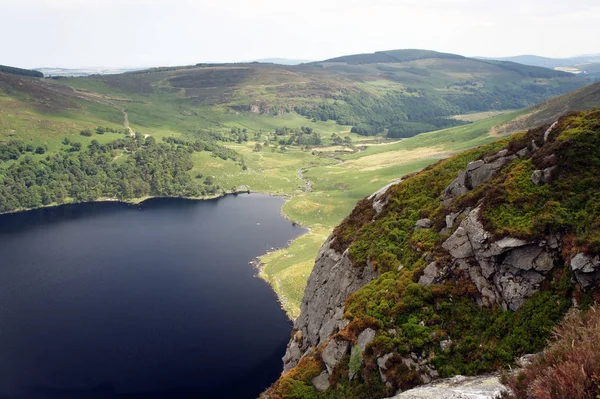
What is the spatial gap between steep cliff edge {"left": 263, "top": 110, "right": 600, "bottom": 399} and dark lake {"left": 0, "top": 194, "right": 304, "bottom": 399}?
46.3 m

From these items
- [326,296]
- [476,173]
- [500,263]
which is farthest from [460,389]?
[326,296]

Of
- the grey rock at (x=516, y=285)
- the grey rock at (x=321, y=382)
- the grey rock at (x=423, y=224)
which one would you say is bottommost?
the grey rock at (x=321, y=382)

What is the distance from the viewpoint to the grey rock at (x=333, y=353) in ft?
127

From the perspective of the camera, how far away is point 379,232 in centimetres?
5134

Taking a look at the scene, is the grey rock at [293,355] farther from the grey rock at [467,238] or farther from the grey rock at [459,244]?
the grey rock at [467,238]

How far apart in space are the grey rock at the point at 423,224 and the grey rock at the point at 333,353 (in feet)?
53.6

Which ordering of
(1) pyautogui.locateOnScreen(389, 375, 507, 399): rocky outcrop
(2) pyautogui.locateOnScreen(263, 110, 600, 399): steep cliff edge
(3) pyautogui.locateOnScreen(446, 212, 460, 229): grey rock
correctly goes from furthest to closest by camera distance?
(3) pyautogui.locateOnScreen(446, 212, 460, 229): grey rock → (2) pyautogui.locateOnScreen(263, 110, 600, 399): steep cliff edge → (1) pyautogui.locateOnScreen(389, 375, 507, 399): rocky outcrop

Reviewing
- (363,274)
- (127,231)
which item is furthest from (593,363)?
(127,231)

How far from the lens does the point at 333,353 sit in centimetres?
3931

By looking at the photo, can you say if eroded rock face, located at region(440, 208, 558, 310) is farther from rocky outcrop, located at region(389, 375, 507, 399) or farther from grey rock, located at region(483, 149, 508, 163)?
grey rock, located at region(483, 149, 508, 163)

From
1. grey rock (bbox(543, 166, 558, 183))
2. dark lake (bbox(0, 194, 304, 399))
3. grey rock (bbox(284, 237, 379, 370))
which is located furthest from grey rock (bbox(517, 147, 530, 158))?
dark lake (bbox(0, 194, 304, 399))

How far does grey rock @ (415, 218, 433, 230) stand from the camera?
46.8 meters

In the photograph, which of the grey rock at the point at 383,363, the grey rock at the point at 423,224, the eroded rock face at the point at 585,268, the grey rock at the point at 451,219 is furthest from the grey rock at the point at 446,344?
the grey rock at the point at 423,224

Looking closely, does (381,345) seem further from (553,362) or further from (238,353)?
(238,353)
